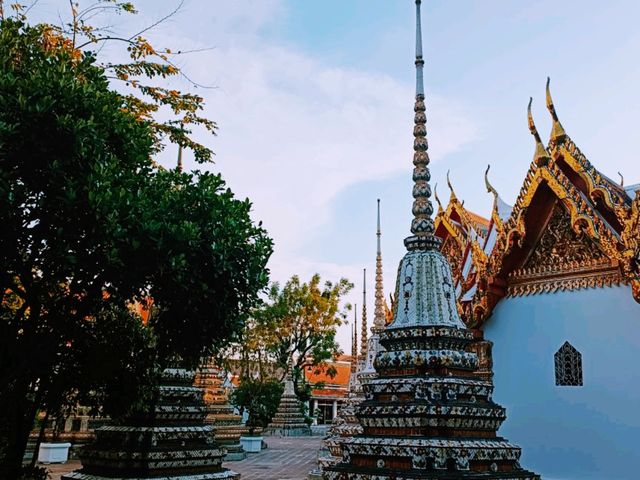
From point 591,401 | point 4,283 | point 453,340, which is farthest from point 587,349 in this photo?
point 4,283

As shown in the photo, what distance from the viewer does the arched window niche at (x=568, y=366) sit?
368 inches

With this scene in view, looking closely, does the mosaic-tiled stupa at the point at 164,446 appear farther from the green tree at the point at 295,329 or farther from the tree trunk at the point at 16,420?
the green tree at the point at 295,329

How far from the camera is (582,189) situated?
9.74 m

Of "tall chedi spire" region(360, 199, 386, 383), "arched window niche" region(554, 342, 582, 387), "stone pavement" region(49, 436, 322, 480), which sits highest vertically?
"tall chedi spire" region(360, 199, 386, 383)

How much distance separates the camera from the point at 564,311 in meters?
9.76

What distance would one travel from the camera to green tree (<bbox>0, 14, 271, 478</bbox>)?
4.95 m

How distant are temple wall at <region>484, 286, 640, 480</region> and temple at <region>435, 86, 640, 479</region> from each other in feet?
0.05

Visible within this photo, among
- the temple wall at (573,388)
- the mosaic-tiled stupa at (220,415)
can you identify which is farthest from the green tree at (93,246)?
the mosaic-tiled stupa at (220,415)

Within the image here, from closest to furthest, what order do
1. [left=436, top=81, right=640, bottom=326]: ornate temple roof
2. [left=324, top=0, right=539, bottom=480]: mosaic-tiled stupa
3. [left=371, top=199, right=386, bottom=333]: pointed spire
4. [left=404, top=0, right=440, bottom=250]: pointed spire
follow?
[left=324, top=0, right=539, bottom=480]: mosaic-tiled stupa, [left=404, top=0, right=440, bottom=250]: pointed spire, [left=436, top=81, right=640, bottom=326]: ornate temple roof, [left=371, top=199, right=386, bottom=333]: pointed spire

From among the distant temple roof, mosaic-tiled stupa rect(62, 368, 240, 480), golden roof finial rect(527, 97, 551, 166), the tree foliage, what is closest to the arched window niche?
golden roof finial rect(527, 97, 551, 166)

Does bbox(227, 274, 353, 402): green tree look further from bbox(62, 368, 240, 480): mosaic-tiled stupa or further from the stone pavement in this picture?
bbox(62, 368, 240, 480): mosaic-tiled stupa

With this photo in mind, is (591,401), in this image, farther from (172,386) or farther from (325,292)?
(325,292)

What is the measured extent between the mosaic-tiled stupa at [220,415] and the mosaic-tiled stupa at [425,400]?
12.2m

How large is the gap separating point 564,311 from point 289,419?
20.9m
